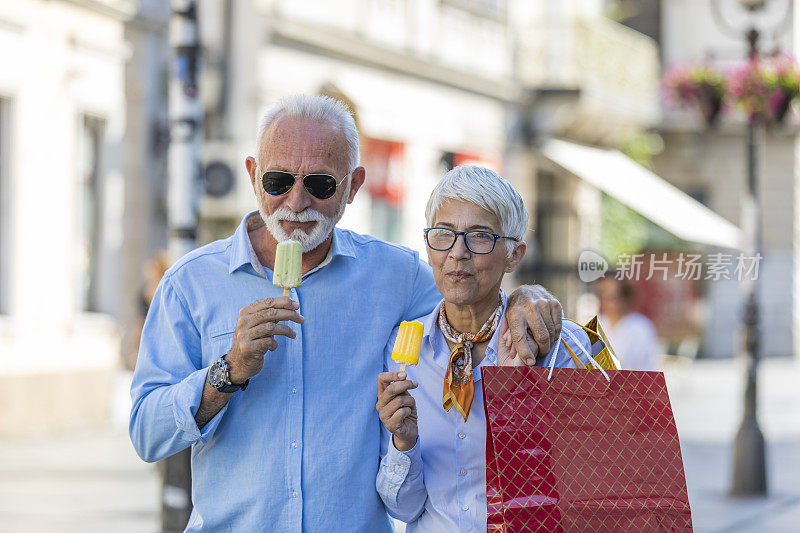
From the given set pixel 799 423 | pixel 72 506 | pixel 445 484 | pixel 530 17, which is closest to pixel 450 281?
pixel 445 484

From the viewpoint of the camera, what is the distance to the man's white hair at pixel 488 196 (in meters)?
3.17

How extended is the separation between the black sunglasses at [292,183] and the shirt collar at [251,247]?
6.5 inches

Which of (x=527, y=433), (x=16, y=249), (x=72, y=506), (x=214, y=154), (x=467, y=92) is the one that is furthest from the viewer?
(x=467, y=92)

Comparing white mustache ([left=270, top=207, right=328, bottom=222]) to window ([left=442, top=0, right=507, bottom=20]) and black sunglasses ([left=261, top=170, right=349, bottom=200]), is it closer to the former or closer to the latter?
black sunglasses ([left=261, top=170, right=349, bottom=200])

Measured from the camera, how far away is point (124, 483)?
11500 mm

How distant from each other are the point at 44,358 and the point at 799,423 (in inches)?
408

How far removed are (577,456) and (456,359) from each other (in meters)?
0.44

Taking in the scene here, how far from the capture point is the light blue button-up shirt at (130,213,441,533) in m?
3.31

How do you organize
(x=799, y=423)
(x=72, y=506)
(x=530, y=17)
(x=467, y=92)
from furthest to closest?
(x=530, y=17), (x=467, y=92), (x=799, y=423), (x=72, y=506)

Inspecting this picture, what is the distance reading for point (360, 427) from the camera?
3.36 meters

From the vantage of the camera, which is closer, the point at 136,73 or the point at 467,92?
the point at 136,73

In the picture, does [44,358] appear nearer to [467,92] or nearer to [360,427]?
[467,92]

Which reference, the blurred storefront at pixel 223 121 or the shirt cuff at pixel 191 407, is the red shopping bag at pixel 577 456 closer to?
the shirt cuff at pixel 191 407

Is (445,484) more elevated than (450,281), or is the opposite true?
(450,281)
